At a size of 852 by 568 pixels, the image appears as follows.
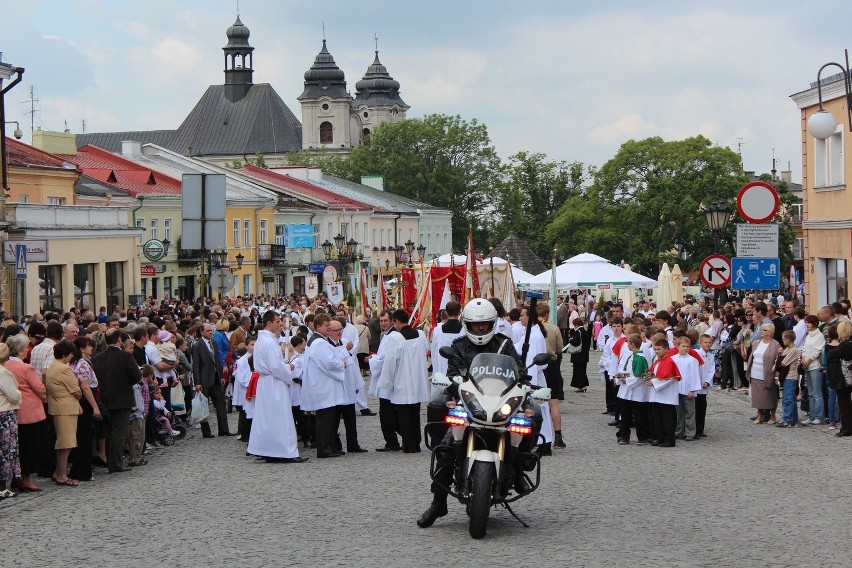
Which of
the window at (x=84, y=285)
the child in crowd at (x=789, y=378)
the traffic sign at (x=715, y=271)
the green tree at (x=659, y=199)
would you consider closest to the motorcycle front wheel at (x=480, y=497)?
the child in crowd at (x=789, y=378)

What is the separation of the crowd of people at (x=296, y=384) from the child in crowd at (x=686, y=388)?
20 millimetres

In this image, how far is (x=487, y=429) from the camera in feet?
35.6

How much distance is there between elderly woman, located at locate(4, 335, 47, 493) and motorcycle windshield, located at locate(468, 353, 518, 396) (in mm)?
5209

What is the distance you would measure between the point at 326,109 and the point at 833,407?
448 feet

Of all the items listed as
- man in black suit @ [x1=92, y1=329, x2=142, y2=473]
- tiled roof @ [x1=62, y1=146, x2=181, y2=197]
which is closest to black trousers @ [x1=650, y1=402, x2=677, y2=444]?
man in black suit @ [x1=92, y1=329, x2=142, y2=473]

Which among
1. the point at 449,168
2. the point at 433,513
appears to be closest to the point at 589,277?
the point at 433,513

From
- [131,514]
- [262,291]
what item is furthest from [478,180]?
[131,514]

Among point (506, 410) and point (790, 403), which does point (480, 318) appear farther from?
point (790, 403)

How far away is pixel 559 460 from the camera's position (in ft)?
52.5

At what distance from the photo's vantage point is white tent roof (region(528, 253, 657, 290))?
124 feet

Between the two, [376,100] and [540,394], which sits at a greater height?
[376,100]

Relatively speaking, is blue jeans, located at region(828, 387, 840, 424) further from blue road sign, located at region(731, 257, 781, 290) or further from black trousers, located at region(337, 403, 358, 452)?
black trousers, located at region(337, 403, 358, 452)

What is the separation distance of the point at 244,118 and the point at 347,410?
13937 cm

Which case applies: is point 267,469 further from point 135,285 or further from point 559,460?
point 135,285
